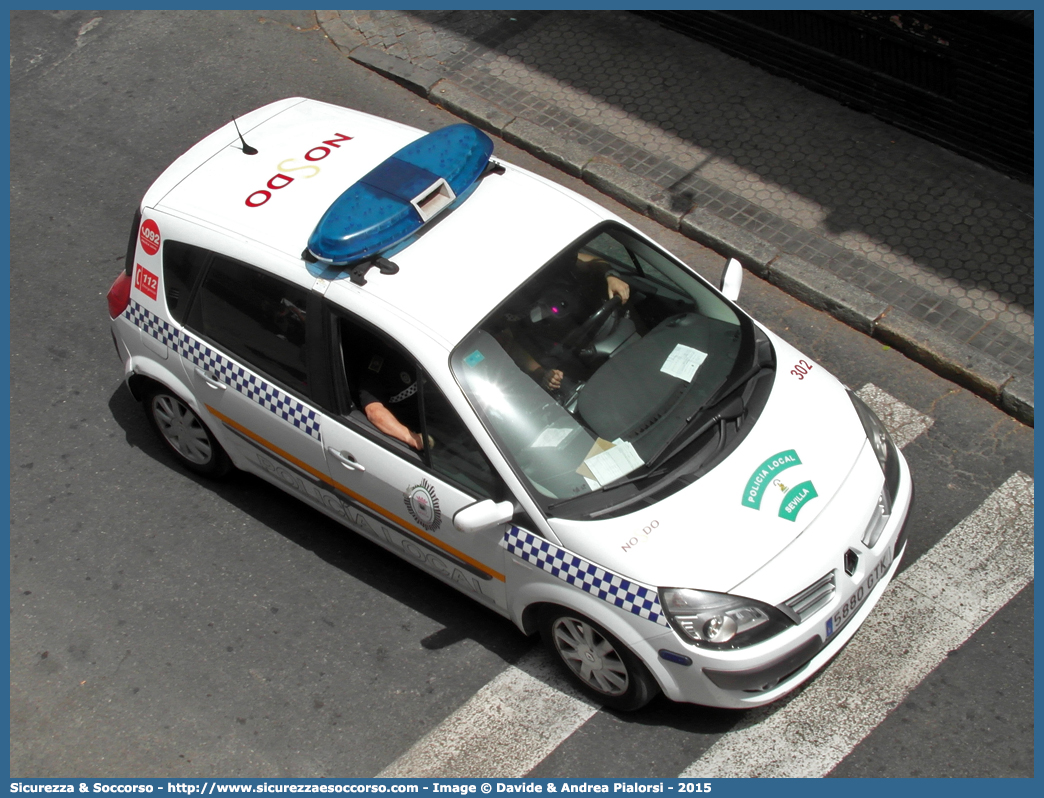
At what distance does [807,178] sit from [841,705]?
14.1 feet

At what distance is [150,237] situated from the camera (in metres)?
5.54

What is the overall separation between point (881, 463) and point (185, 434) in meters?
3.70

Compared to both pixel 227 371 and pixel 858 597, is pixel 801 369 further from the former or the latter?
pixel 227 371

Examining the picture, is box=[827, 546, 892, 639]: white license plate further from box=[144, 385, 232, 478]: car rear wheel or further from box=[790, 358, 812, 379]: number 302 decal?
box=[144, 385, 232, 478]: car rear wheel

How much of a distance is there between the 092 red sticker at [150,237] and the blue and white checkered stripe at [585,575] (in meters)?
2.46

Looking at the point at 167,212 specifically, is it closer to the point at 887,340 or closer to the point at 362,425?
the point at 362,425

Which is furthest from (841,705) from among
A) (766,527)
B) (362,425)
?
(362,425)

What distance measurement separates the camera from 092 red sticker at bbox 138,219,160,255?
5.50 metres

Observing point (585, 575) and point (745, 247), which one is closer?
point (585, 575)

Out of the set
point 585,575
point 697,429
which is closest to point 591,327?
point 697,429

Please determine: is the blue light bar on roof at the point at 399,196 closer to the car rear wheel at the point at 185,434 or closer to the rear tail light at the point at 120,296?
the rear tail light at the point at 120,296

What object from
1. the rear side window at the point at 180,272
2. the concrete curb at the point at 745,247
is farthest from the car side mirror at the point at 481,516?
the concrete curb at the point at 745,247

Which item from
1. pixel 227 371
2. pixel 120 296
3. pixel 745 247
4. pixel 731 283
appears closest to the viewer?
pixel 227 371

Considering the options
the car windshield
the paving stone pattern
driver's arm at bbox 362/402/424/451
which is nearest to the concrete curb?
the paving stone pattern
